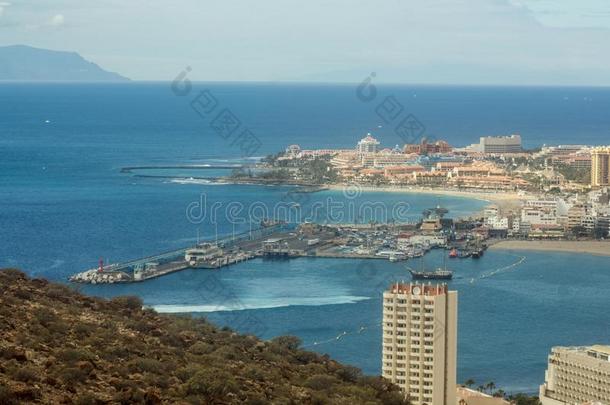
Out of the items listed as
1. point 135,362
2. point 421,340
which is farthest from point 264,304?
point 135,362

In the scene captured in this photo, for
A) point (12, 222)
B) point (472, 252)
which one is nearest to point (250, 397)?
point (472, 252)

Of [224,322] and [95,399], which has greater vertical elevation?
[95,399]

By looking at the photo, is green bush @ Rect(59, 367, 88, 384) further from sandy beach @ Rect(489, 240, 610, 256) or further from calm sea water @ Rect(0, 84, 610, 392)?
sandy beach @ Rect(489, 240, 610, 256)

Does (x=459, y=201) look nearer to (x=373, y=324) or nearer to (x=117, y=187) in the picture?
(x=117, y=187)

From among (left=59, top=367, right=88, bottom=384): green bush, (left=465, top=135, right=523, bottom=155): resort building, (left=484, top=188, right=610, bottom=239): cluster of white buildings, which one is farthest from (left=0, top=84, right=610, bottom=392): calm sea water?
(left=59, top=367, right=88, bottom=384): green bush

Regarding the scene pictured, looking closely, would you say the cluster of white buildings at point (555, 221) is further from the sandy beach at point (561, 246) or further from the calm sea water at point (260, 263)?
the calm sea water at point (260, 263)

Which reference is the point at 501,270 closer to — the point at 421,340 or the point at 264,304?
the point at 264,304
